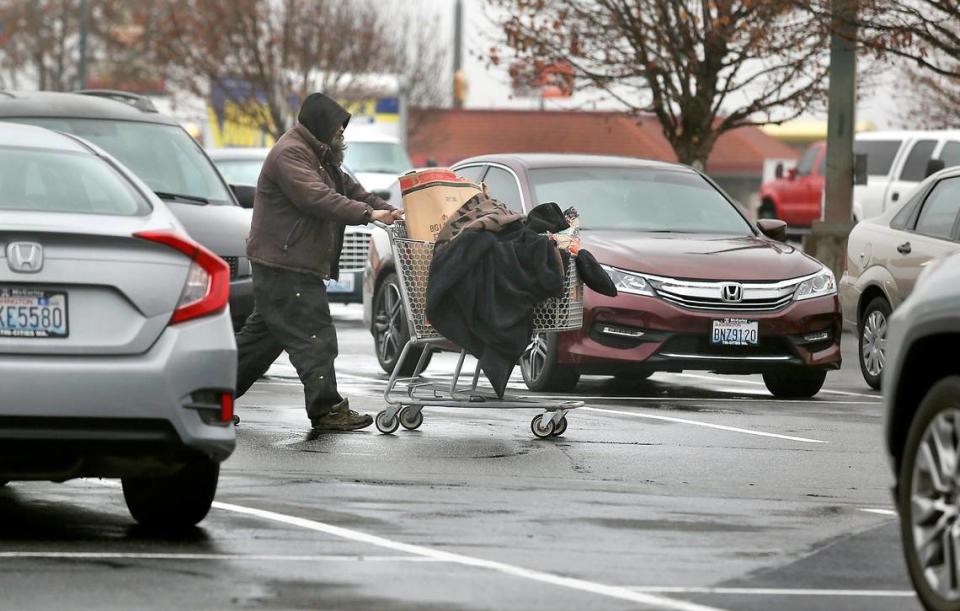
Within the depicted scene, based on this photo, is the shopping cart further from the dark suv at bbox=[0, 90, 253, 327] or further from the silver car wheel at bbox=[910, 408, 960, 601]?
the silver car wheel at bbox=[910, 408, 960, 601]

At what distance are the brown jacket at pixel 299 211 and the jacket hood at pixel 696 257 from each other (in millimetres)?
2323

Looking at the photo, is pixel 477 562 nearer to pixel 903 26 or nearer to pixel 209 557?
pixel 209 557

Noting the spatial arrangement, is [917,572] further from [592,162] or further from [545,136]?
[545,136]

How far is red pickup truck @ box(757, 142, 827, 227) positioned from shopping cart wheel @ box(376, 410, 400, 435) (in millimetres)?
Result: 28670

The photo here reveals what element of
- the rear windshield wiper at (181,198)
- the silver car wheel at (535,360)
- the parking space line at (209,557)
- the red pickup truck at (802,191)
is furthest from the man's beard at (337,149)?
the red pickup truck at (802,191)

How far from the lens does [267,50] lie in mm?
54875

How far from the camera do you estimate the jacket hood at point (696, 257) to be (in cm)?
1278

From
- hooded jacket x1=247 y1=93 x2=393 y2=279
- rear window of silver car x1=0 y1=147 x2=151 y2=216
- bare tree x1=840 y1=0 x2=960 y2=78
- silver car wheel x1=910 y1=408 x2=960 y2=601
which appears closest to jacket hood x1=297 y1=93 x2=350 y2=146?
hooded jacket x1=247 y1=93 x2=393 y2=279

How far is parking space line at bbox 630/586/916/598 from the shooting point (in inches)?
258

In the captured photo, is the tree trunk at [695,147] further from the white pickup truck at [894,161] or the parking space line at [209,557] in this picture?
the parking space line at [209,557]

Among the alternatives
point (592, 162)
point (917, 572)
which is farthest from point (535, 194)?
point (917, 572)

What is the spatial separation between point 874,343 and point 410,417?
4.39 metres

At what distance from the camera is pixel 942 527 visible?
6000 mm

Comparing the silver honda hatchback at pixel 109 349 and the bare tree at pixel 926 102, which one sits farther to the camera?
the bare tree at pixel 926 102
